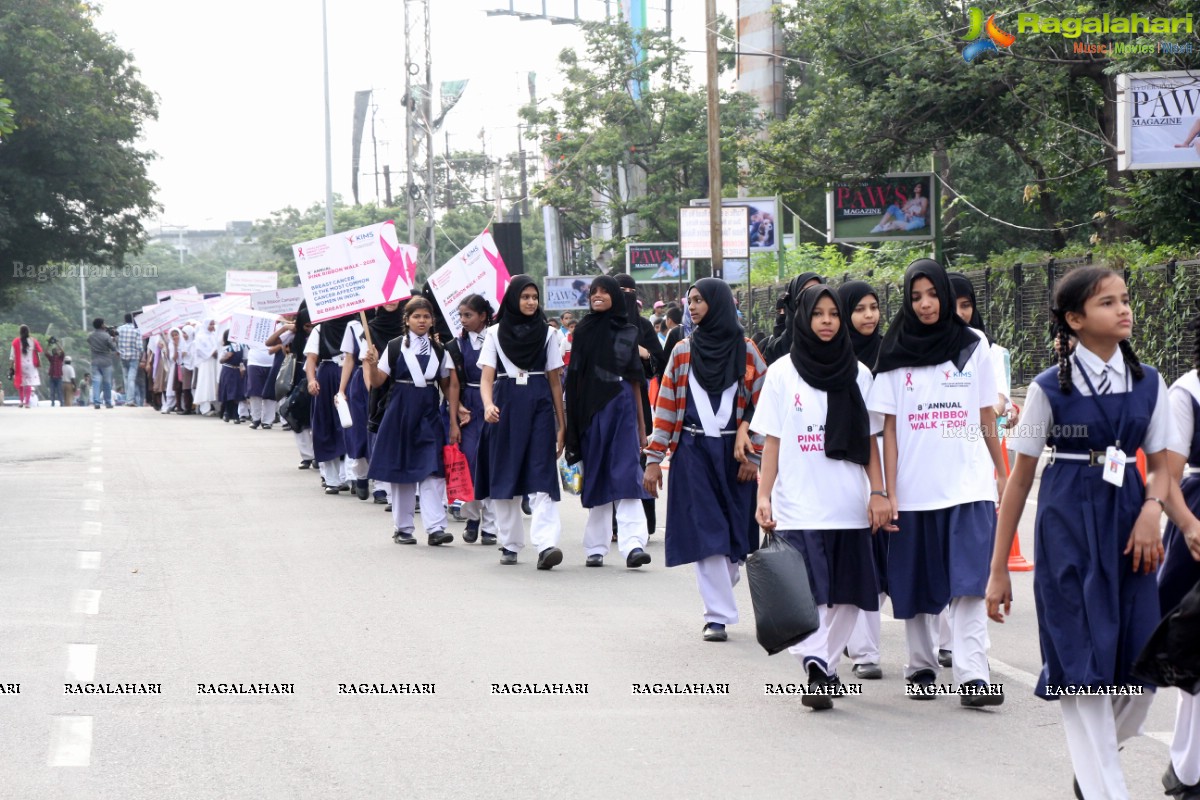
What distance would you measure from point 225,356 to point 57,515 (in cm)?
1571

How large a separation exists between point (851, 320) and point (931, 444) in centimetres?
93

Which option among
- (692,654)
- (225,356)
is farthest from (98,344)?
(692,654)

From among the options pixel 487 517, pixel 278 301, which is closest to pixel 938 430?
pixel 487 517

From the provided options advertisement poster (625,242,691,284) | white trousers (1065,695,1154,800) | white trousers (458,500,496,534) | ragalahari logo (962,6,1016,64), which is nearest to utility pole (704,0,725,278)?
ragalahari logo (962,6,1016,64)

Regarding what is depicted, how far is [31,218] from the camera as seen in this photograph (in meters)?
46.2

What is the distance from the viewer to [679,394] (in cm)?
848

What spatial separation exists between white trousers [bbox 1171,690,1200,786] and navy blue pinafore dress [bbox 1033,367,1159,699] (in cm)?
30

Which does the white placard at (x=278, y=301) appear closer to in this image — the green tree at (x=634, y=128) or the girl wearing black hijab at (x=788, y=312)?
the girl wearing black hijab at (x=788, y=312)

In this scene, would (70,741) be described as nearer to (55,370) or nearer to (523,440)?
(523,440)

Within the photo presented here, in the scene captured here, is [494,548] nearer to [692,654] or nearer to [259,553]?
[259,553]

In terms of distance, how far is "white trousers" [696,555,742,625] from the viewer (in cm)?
821

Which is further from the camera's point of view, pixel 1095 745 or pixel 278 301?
pixel 278 301

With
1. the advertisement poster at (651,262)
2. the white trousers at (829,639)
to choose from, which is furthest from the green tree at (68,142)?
the white trousers at (829,639)

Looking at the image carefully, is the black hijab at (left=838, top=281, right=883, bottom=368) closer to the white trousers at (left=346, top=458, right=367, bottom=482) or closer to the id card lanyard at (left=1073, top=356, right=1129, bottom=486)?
the id card lanyard at (left=1073, top=356, right=1129, bottom=486)
